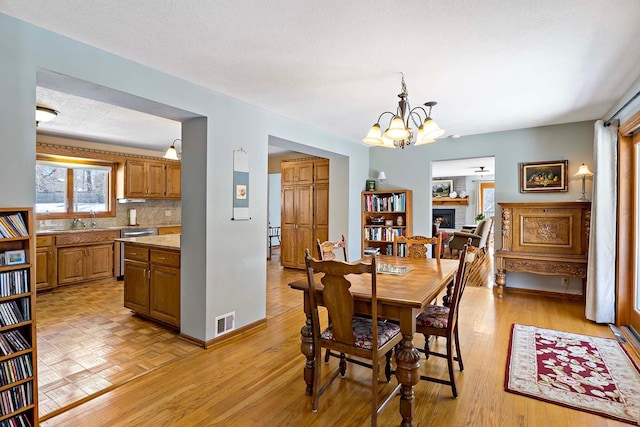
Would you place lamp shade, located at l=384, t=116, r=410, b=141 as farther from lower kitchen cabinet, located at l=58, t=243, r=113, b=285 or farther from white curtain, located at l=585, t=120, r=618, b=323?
lower kitchen cabinet, located at l=58, t=243, r=113, b=285

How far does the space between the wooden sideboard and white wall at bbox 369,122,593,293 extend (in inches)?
9.4

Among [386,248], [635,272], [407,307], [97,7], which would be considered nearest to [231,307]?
[407,307]

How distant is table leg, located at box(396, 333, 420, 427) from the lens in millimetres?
1905

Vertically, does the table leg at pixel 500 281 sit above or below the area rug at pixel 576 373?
above

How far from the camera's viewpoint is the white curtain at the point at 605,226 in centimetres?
354

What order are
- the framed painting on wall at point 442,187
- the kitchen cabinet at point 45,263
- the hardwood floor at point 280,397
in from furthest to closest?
the framed painting on wall at point 442,187 → the kitchen cabinet at point 45,263 → the hardwood floor at point 280,397

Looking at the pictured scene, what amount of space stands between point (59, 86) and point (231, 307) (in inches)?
89.9

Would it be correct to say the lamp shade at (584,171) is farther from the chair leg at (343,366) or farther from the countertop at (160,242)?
the countertop at (160,242)

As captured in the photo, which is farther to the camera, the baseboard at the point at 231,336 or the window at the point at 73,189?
the window at the point at 73,189

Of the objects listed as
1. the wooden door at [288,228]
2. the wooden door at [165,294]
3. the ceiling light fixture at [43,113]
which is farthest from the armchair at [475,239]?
the ceiling light fixture at [43,113]

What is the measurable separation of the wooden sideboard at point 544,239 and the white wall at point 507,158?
0.24m

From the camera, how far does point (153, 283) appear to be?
3.56 metres

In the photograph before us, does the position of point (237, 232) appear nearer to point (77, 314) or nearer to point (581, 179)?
point (77, 314)

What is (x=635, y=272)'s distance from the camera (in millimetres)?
3381
